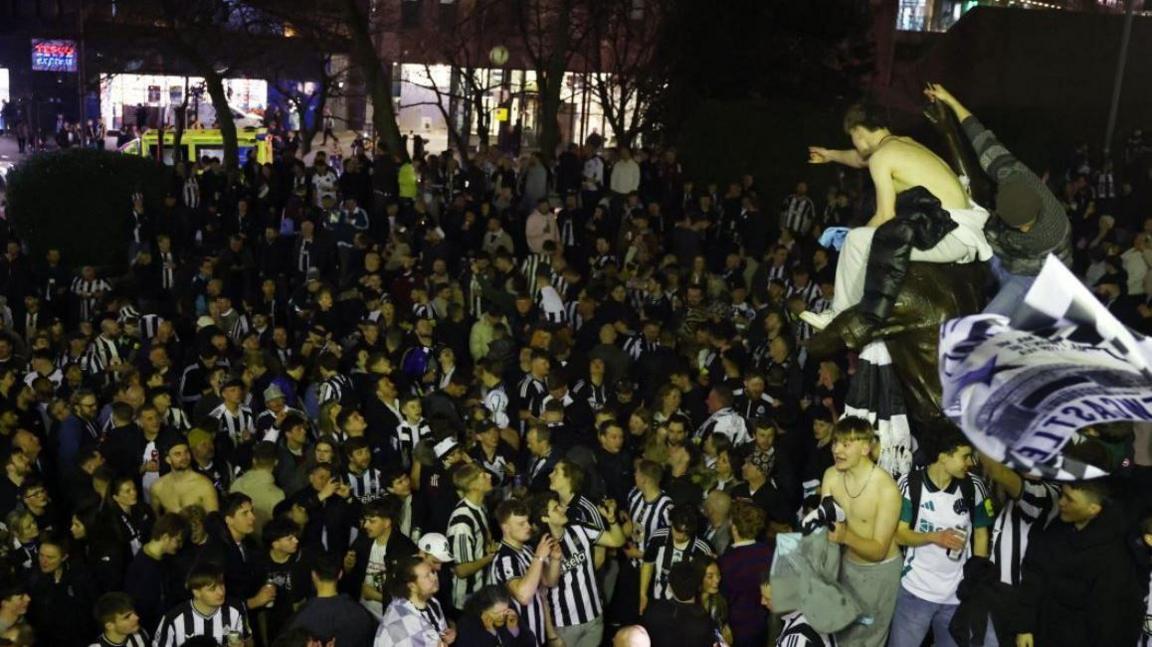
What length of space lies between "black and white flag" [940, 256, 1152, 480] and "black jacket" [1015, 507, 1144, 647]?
755mm

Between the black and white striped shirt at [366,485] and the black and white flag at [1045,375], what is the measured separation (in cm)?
468

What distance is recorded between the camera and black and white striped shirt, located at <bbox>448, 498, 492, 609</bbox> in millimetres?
7297

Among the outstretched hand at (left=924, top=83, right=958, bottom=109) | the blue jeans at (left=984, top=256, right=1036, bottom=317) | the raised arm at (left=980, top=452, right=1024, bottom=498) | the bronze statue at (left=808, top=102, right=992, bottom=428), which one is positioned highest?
the outstretched hand at (left=924, top=83, right=958, bottom=109)

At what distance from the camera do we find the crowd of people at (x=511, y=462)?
20.5 feet

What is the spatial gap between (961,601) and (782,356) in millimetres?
5153

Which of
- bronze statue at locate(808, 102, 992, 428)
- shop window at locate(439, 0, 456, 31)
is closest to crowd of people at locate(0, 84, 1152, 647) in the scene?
bronze statue at locate(808, 102, 992, 428)

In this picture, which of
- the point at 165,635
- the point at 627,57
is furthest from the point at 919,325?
the point at 627,57

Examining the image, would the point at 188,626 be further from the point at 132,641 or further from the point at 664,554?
the point at 664,554

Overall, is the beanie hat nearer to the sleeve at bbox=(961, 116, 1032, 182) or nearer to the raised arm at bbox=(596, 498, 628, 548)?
the sleeve at bbox=(961, 116, 1032, 182)

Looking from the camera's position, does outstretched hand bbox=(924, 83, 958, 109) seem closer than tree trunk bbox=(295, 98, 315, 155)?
Yes

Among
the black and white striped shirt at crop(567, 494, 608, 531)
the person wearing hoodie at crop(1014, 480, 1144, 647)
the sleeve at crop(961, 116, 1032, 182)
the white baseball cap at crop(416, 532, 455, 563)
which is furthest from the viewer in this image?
the black and white striped shirt at crop(567, 494, 608, 531)

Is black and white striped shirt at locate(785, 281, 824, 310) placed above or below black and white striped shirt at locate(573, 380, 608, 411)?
above

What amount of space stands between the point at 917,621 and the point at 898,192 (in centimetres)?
222

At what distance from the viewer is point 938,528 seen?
6.47 meters
